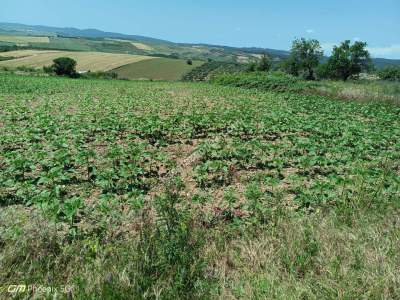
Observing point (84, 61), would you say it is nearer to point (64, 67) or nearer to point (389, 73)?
point (64, 67)

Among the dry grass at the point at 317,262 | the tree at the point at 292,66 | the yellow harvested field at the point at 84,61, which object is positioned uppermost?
the dry grass at the point at 317,262

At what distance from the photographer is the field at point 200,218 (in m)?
4.00

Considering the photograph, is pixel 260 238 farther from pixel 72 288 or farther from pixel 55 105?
pixel 55 105

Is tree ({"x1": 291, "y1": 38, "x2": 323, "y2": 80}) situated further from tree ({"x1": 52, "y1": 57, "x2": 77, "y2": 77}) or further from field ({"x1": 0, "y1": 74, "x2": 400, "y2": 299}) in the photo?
field ({"x1": 0, "y1": 74, "x2": 400, "y2": 299})

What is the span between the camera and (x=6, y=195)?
731 centimetres

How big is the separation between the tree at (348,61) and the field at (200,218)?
63.4 metres

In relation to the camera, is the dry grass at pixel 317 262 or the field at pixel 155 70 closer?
the dry grass at pixel 317 262

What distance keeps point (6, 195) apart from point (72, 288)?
4313mm

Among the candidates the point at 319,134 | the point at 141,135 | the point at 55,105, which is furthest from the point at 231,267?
the point at 55,105

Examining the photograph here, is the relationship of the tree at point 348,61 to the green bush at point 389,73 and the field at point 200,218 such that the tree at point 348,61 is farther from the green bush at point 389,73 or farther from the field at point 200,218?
the field at point 200,218

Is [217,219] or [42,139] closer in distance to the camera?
[217,219]

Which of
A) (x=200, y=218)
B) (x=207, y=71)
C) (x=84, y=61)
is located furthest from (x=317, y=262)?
(x=84, y=61)

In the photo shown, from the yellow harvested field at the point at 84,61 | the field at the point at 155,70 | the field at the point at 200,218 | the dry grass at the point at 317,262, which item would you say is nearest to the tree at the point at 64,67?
the field at the point at 155,70

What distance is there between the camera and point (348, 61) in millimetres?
71500
